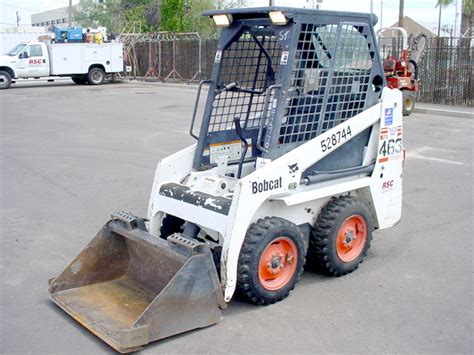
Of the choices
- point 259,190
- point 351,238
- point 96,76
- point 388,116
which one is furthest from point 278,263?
point 96,76

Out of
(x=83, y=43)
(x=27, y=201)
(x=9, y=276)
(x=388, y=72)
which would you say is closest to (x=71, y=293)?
(x=9, y=276)

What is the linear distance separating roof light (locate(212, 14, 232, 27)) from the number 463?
187cm

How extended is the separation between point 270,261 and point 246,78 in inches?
75.7

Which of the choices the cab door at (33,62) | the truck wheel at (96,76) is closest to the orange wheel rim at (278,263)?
the cab door at (33,62)

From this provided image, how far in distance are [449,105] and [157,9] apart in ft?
96.9

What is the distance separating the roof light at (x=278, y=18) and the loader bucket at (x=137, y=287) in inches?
74.6

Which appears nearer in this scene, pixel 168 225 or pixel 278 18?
pixel 278 18

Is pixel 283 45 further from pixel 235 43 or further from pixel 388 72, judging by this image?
pixel 388 72

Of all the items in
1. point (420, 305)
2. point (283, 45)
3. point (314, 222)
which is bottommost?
point (420, 305)

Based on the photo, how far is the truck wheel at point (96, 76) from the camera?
29.3 metres

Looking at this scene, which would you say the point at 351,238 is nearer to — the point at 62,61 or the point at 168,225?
the point at 168,225

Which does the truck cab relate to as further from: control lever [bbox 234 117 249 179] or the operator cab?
control lever [bbox 234 117 249 179]

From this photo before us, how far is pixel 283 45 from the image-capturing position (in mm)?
5230

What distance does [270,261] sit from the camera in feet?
16.9
